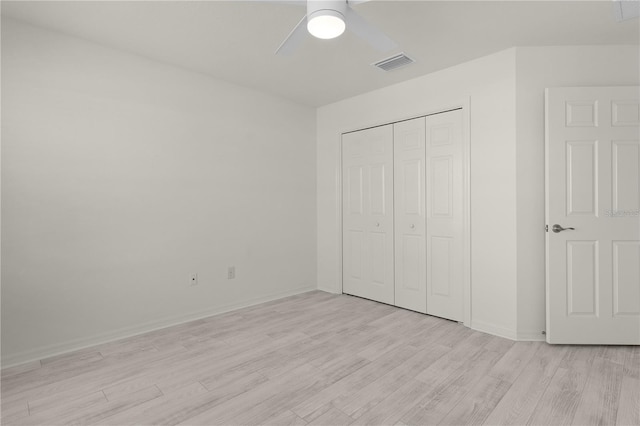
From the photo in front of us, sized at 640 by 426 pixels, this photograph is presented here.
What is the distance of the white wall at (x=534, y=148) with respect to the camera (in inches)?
111

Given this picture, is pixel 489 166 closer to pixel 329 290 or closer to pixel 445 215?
pixel 445 215

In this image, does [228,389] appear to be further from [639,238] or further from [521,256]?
[639,238]

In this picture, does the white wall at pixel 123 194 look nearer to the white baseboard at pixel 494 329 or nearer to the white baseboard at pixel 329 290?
the white baseboard at pixel 329 290

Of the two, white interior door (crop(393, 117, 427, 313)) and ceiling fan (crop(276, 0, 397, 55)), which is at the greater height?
ceiling fan (crop(276, 0, 397, 55))

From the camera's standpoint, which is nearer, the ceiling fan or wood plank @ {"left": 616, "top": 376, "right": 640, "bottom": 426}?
the ceiling fan

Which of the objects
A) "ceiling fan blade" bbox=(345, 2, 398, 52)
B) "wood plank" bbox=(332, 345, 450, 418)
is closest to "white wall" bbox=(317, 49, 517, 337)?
"wood plank" bbox=(332, 345, 450, 418)

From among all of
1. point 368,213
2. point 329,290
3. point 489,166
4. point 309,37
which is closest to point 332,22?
point 309,37

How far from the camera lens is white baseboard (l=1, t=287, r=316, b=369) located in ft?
8.10

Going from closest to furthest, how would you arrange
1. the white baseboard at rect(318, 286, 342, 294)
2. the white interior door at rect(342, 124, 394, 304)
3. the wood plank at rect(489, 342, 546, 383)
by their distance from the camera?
the wood plank at rect(489, 342, 546, 383) < the white interior door at rect(342, 124, 394, 304) < the white baseboard at rect(318, 286, 342, 294)

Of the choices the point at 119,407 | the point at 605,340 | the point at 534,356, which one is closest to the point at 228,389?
the point at 119,407

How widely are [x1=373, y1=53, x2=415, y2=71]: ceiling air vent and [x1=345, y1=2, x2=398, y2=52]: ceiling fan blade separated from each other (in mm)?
1176

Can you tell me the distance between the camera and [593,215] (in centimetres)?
269

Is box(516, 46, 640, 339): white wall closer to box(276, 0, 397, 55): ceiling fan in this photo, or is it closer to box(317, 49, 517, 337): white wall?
box(317, 49, 517, 337): white wall

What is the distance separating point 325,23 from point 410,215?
7.99 feet
